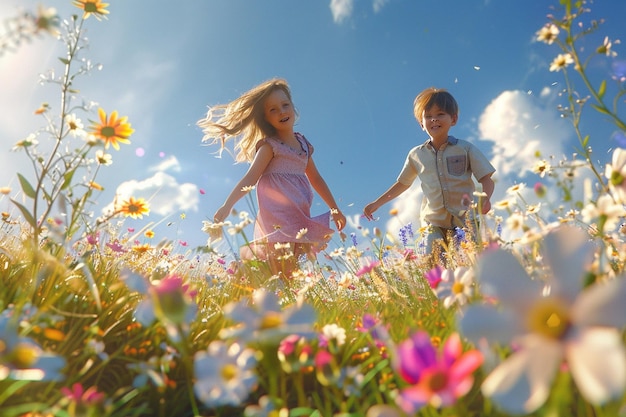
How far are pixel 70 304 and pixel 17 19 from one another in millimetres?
792

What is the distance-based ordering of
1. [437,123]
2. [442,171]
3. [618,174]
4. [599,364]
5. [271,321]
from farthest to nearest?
[437,123] < [442,171] < [618,174] < [271,321] < [599,364]

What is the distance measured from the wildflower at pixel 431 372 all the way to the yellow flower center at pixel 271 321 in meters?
0.19

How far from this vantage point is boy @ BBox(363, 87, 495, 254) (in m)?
4.99

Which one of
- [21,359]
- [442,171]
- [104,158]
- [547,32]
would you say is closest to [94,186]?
[104,158]

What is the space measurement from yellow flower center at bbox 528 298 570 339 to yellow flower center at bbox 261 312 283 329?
31cm

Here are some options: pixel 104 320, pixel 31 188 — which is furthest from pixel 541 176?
pixel 31 188

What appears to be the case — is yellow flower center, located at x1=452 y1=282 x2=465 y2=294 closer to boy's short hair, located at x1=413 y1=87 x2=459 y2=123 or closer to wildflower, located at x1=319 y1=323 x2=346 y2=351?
wildflower, located at x1=319 y1=323 x2=346 y2=351

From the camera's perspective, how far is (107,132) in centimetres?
179

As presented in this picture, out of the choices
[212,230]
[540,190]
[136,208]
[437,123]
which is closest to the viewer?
[540,190]

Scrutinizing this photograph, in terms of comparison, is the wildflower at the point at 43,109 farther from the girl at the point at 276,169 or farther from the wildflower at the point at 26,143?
the girl at the point at 276,169

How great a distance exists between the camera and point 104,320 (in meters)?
1.42

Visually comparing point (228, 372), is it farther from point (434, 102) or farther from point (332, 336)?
point (434, 102)

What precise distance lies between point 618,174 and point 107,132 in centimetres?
157

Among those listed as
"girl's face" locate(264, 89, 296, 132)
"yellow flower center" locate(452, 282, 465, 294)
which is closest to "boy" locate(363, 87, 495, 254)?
"girl's face" locate(264, 89, 296, 132)
